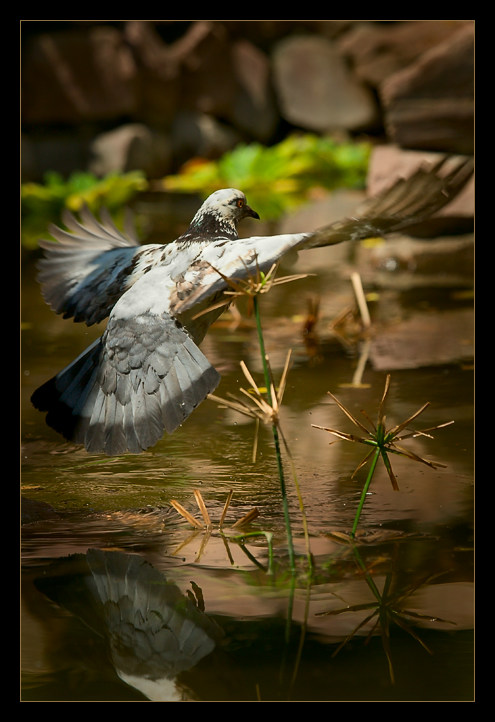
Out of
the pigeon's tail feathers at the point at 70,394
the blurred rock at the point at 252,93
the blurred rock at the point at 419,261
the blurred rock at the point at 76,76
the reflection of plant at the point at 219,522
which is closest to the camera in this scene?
the reflection of plant at the point at 219,522

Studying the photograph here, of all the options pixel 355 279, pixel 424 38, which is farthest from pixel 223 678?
pixel 424 38

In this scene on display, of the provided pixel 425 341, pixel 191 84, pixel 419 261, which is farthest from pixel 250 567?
pixel 191 84

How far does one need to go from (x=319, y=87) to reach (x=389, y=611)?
1082cm

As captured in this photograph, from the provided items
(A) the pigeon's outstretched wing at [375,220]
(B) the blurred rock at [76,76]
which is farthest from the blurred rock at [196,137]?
(A) the pigeon's outstretched wing at [375,220]

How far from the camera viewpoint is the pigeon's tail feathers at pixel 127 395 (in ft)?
10.2

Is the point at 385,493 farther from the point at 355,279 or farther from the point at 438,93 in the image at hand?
the point at 438,93

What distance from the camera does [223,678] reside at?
2217 millimetres

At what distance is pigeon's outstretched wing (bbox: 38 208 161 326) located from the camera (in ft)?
12.3

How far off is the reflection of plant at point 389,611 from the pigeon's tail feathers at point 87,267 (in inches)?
59.8

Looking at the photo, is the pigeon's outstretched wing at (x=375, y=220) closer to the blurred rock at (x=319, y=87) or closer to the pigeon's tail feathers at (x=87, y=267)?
the pigeon's tail feathers at (x=87, y=267)

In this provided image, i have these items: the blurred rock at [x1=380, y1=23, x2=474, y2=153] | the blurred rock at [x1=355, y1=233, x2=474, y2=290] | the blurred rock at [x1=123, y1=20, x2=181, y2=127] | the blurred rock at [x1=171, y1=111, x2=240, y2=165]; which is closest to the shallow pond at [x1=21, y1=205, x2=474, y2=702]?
the blurred rock at [x1=355, y1=233, x2=474, y2=290]

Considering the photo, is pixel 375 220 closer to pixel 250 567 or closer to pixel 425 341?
pixel 250 567

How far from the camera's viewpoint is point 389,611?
8.31ft

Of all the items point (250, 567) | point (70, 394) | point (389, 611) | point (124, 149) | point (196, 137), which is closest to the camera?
point (389, 611)
